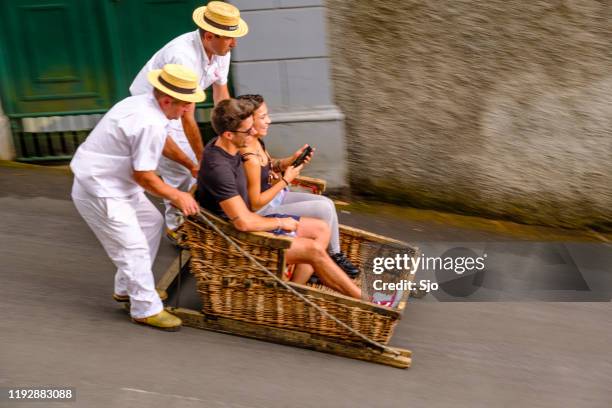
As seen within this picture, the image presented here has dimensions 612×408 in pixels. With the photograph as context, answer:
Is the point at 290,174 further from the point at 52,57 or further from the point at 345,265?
the point at 52,57

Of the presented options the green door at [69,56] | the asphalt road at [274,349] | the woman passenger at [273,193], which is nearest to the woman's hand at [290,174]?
the woman passenger at [273,193]

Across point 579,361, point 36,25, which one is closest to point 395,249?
point 579,361

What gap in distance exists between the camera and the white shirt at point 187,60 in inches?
205

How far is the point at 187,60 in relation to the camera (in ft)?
17.0

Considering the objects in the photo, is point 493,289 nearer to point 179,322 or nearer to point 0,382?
point 179,322

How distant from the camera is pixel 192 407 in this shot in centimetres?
419

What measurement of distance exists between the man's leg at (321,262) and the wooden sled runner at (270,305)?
126mm

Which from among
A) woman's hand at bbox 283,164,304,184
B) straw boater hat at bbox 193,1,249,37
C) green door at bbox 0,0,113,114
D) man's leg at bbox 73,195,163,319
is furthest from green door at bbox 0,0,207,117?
man's leg at bbox 73,195,163,319

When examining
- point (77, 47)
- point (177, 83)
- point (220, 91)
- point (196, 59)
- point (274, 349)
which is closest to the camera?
point (177, 83)

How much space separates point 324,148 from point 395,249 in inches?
71.3


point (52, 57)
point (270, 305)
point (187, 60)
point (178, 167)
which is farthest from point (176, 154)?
point (52, 57)

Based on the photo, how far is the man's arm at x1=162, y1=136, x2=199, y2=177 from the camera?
16.9ft

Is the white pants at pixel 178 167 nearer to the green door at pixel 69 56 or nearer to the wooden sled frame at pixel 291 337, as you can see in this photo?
the wooden sled frame at pixel 291 337

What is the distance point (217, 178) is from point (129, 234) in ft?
2.17
